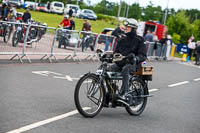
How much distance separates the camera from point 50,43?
53.0 feet

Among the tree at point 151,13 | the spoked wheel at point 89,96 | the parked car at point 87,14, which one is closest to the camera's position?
the spoked wheel at point 89,96

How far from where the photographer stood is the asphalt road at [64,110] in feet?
21.2

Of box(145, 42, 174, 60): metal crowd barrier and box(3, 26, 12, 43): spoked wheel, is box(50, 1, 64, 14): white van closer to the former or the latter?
box(145, 42, 174, 60): metal crowd barrier

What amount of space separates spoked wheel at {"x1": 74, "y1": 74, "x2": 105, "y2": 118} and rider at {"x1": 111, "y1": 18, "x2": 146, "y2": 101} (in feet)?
1.59

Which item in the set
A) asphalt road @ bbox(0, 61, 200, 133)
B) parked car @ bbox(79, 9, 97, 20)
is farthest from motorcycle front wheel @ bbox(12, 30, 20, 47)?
parked car @ bbox(79, 9, 97, 20)

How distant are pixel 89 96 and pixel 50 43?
9.18 meters

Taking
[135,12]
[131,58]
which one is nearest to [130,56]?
[131,58]

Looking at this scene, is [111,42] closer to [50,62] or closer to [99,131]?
[50,62]

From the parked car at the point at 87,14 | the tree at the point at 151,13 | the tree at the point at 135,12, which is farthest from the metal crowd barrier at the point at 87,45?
the tree at the point at 151,13

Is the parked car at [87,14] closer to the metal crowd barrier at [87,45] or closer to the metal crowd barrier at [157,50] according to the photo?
the metal crowd barrier at [157,50]

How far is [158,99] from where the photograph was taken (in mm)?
10781

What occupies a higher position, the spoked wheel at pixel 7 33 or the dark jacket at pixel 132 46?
the dark jacket at pixel 132 46

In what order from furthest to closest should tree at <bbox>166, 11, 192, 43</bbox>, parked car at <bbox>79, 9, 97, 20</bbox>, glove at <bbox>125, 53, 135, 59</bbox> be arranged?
parked car at <bbox>79, 9, 97, 20</bbox> → tree at <bbox>166, 11, 192, 43</bbox> → glove at <bbox>125, 53, 135, 59</bbox>

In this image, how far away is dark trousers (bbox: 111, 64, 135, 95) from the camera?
7555 mm
